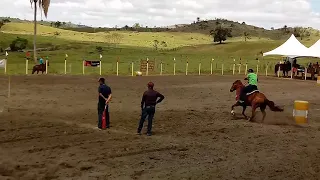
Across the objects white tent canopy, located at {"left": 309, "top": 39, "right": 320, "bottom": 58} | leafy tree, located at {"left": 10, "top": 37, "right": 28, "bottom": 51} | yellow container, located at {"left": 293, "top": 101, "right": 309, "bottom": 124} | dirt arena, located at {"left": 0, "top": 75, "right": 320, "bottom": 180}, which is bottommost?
dirt arena, located at {"left": 0, "top": 75, "right": 320, "bottom": 180}

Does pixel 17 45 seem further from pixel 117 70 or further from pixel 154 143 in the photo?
A: pixel 154 143

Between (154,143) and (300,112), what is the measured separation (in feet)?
22.3

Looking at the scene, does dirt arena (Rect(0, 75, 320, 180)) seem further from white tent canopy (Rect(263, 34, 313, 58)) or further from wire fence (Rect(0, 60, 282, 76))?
white tent canopy (Rect(263, 34, 313, 58))

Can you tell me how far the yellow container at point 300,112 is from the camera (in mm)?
18062

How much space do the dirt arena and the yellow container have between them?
41 cm

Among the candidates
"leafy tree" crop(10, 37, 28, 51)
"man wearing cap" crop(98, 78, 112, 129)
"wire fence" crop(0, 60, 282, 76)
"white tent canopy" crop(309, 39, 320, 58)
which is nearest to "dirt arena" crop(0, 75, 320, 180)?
"man wearing cap" crop(98, 78, 112, 129)

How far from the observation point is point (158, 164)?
11625mm

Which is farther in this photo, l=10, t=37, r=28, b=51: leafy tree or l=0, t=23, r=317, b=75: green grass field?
l=10, t=37, r=28, b=51: leafy tree

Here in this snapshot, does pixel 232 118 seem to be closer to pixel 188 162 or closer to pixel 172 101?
pixel 172 101

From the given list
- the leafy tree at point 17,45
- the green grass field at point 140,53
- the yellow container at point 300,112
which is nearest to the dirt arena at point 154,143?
the yellow container at point 300,112

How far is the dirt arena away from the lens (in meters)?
11.1

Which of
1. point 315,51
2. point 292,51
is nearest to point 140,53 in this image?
point 292,51

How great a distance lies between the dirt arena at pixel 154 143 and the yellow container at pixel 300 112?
0.41 m

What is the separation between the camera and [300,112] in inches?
715
